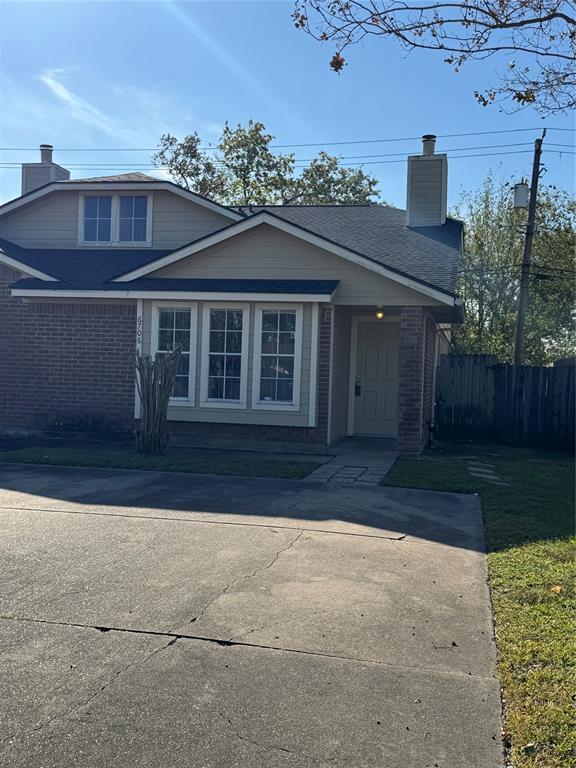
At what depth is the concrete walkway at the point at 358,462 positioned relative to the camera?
32.9 feet

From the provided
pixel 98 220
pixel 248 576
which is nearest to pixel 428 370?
pixel 98 220

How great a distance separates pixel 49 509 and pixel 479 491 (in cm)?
537

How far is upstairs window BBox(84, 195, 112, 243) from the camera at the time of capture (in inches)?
653

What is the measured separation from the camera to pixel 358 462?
1157 cm

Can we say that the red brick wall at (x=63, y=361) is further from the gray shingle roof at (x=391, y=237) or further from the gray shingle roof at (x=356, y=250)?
the gray shingle roof at (x=391, y=237)

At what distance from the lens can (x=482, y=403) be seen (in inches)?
632

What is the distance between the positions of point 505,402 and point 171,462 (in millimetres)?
8298

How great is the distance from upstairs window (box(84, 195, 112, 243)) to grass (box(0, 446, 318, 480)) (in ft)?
20.6

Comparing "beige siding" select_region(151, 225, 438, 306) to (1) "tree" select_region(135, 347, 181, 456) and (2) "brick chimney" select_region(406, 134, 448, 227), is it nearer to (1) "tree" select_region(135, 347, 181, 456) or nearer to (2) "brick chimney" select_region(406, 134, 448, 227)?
(1) "tree" select_region(135, 347, 181, 456)

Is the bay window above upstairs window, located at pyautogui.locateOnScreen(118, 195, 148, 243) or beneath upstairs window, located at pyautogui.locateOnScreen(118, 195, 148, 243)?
beneath

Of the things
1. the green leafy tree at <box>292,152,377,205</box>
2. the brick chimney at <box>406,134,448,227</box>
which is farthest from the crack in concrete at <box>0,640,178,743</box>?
the green leafy tree at <box>292,152,377,205</box>

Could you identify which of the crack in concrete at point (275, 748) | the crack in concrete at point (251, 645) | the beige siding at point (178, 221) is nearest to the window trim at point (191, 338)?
the beige siding at point (178, 221)

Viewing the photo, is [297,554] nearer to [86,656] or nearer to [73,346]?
[86,656]

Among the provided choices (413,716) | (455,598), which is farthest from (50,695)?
(455,598)
